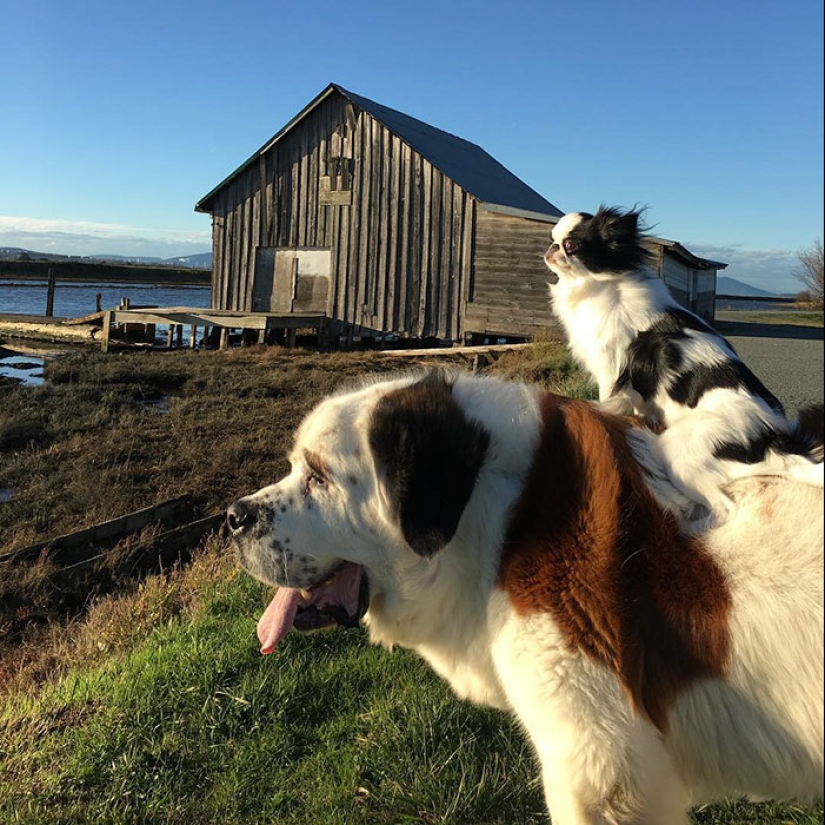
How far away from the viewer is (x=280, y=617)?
292cm

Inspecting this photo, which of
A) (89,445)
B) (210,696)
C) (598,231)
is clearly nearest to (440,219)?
(89,445)

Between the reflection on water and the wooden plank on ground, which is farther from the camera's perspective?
the reflection on water

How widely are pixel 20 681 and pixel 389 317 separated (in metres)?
21.5

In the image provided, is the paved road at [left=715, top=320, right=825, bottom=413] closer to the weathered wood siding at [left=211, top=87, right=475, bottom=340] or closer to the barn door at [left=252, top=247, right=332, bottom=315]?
the weathered wood siding at [left=211, top=87, right=475, bottom=340]

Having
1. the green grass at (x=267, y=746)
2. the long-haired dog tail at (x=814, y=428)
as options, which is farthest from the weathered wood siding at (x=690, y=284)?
the long-haired dog tail at (x=814, y=428)

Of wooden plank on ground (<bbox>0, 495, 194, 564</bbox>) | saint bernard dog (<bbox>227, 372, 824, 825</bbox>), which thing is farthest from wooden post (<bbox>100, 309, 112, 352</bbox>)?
saint bernard dog (<bbox>227, 372, 824, 825</bbox>)

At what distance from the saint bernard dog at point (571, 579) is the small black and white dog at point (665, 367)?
15cm

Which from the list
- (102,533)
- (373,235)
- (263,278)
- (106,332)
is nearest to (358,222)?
(373,235)

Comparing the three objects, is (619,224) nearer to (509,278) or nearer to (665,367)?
(665,367)

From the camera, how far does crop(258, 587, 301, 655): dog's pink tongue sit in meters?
2.89

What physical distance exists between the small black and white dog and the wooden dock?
2047 cm

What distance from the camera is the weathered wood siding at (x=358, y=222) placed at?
25.0m

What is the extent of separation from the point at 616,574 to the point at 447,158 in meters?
27.2

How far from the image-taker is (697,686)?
2.17 meters
